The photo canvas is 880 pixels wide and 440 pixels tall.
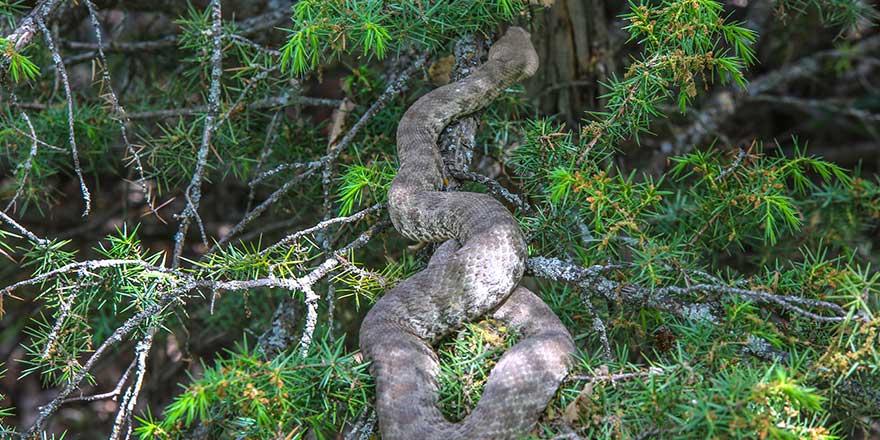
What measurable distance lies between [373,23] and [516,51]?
110 centimetres

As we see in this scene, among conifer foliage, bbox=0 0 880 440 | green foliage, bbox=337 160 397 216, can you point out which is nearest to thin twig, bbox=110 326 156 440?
conifer foliage, bbox=0 0 880 440

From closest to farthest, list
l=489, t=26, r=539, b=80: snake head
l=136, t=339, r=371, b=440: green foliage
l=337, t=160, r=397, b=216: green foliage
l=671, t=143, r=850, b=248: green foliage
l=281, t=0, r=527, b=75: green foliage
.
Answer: l=136, t=339, r=371, b=440: green foliage, l=671, t=143, r=850, b=248: green foliage, l=281, t=0, r=527, b=75: green foliage, l=337, t=160, r=397, b=216: green foliage, l=489, t=26, r=539, b=80: snake head

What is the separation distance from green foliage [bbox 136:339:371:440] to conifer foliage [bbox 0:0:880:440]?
10 mm

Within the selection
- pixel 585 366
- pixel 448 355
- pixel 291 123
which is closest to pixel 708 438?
pixel 585 366

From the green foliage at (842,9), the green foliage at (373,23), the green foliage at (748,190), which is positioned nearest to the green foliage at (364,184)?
the green foliage at (373,23)

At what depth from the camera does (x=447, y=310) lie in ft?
9.21

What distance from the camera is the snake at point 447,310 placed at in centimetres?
242

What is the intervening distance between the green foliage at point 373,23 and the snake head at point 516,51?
15.0 inches

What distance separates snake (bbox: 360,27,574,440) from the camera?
2420 millimetres

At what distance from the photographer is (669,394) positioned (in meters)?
2.14

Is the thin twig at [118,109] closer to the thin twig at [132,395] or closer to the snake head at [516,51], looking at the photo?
the thin twig at [132,395]

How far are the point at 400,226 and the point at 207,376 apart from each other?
116cm

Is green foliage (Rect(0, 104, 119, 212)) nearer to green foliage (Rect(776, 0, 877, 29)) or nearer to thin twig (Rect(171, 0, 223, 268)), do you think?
thin twig (Rect(171, 0, 223, 268))

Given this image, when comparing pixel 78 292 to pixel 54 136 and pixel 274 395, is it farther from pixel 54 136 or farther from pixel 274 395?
pixel 54 136
